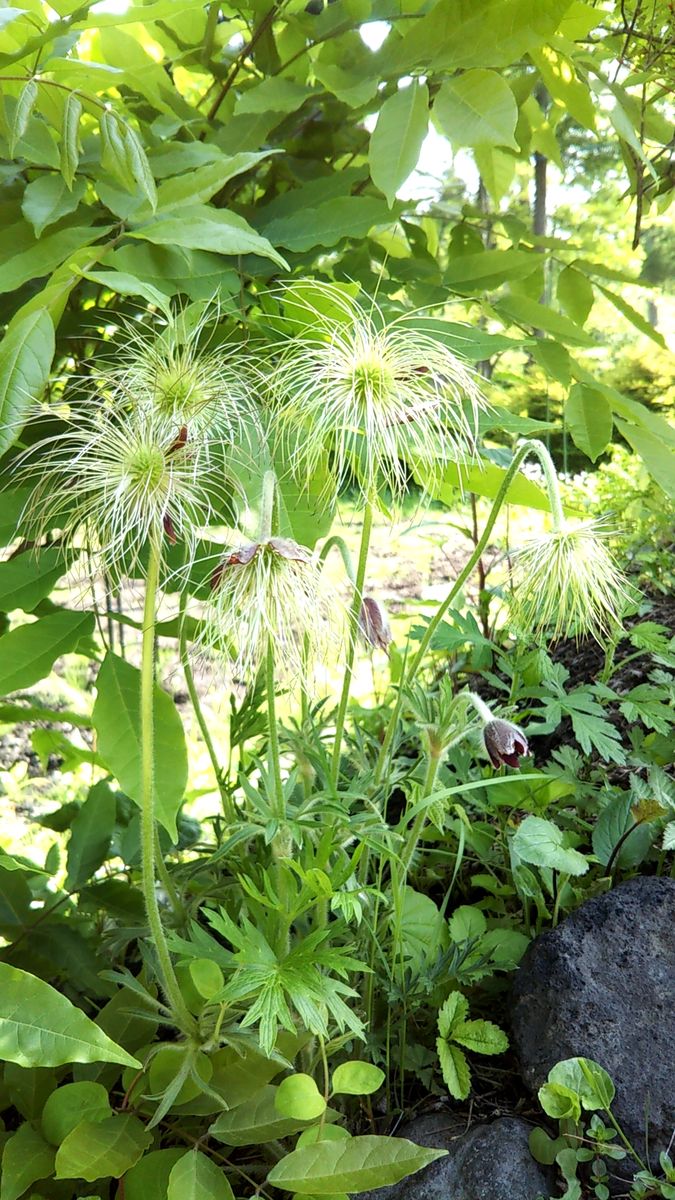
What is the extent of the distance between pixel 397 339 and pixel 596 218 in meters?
8.58

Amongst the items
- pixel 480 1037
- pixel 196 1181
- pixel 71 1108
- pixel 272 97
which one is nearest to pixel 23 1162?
pixel 71 1108

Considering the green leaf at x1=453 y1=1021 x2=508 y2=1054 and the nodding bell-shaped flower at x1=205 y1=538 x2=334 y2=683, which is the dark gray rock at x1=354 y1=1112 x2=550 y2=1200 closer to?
the green leaf at x1=453 y1=1021 x2=508 y2=1054

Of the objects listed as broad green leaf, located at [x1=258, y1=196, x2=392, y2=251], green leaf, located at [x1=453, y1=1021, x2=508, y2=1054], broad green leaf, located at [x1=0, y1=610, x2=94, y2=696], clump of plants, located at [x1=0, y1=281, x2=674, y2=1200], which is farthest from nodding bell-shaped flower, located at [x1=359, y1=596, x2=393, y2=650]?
→ green leaf, located at [x1=453, y1=1021, x2=508, y2=1054]

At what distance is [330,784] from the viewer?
1.04 metres

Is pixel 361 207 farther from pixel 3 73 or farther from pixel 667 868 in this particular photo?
pixel 667 868

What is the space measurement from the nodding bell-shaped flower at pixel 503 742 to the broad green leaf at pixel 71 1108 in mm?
573

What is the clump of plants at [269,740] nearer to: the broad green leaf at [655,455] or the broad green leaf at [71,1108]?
the broad green leaf at [71,1108]

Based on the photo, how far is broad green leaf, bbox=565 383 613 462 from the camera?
1183mm

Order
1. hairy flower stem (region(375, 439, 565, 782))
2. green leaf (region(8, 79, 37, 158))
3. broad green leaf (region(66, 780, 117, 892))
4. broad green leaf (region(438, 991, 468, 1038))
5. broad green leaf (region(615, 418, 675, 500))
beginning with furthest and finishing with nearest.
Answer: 1. broad green leaf (region(66, 780, 117, 892))
2. broad green leaf (region(438, 991, 468, 1038))
3. broad green leaf (region(615, 418, 675, 500))
4. hairy flower stem (region(375, 439, 565, 782))
5. green leaf (region(8, 79, 37, 158))

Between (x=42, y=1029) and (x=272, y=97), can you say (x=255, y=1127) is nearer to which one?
(x=42, y=1029)

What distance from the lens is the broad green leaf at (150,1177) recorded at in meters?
1.00

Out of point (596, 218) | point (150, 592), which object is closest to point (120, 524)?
point (150, 592)

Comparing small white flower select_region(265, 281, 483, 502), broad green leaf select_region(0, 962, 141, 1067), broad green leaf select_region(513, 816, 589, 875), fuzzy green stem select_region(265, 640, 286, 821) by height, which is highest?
small white flower select_region(265, 281, 483, 502)

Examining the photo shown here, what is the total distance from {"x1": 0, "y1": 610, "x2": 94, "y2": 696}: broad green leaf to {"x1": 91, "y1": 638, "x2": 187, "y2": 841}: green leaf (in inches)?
1.9
